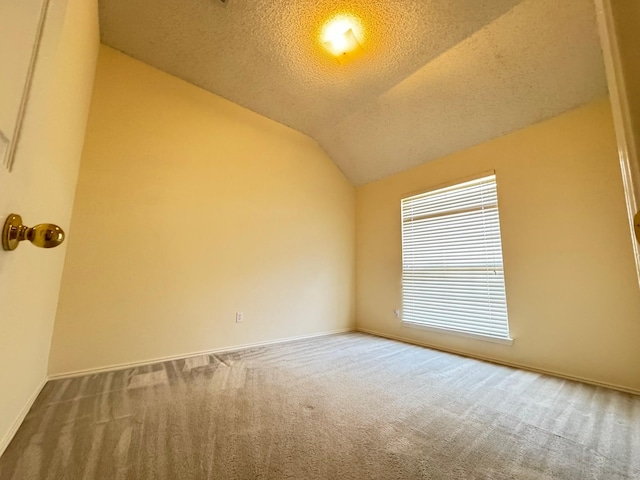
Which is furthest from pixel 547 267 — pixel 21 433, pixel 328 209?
pixel 21 433

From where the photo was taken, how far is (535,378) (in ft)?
7.30

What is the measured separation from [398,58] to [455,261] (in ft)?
7.36

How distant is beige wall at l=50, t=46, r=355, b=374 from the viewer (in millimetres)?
2234

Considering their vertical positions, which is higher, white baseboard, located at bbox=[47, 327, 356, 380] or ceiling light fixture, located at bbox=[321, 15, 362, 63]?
ceiling light fixture, located at bbox=[321, 15, 362, 63]

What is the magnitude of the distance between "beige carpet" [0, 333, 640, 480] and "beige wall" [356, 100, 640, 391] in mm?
263

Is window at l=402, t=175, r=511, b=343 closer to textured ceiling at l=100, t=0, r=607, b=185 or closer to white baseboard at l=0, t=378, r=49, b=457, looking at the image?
textured ceiling at l=100, t=0, r=607, b=185

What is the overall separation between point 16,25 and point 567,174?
3395mm

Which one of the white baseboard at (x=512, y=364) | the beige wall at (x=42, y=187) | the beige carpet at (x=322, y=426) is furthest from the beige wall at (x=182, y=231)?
the white baseboard at (x=512, y=364)

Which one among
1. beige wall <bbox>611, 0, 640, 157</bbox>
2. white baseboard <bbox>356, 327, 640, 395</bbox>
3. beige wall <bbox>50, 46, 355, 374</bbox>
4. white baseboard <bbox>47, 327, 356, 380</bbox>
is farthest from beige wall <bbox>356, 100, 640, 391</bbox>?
beige wall <bbox>611, 0, 640, 157</bbox>

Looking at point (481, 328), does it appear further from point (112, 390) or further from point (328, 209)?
point (112, 390)

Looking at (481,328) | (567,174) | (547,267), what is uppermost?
(567,174)

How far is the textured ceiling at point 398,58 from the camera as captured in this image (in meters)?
2.04

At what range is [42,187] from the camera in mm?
1341

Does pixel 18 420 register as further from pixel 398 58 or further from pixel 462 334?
pixel 398 58
